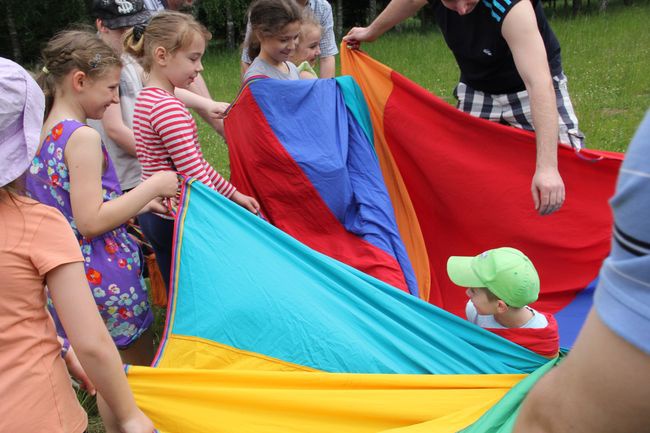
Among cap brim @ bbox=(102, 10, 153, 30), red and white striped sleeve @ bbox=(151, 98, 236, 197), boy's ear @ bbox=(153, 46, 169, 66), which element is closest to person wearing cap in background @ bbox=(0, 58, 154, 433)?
Result: red and white striped sleeve @ bbox=(151, 98, 236, 197)

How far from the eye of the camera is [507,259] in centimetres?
249

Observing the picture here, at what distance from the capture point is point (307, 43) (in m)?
3.87

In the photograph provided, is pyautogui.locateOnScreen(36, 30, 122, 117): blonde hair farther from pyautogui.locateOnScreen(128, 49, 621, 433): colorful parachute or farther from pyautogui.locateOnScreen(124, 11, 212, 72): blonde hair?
pyautogui.locateOnScreen(128, 49, 621, 433): colorful parachute

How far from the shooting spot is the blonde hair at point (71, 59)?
2346 millimetres

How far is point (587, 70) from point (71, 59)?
28.4 ft

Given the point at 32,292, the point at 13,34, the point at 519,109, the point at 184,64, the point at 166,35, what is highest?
the point at 166,35

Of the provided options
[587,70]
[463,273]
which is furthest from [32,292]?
[587,70]

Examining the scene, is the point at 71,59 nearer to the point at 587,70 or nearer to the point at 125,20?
the point at 125,20

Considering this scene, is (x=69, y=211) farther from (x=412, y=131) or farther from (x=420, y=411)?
(x=412, y=131)

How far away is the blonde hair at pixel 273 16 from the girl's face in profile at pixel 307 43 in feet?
1.36

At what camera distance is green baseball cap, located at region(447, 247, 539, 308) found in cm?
243

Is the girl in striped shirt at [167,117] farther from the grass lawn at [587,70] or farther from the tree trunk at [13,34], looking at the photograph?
the tree trunk at [13,34]

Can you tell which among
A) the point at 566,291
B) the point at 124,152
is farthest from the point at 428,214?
the point at 124,152

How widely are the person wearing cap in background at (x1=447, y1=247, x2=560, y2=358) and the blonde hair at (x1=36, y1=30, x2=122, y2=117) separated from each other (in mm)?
1408
